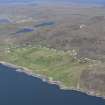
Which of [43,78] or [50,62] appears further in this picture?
[50,62]

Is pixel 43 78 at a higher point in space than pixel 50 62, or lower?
lower

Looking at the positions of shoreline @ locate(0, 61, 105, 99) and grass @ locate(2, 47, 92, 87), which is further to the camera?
grass @ locate(2, 47, 92, 87)

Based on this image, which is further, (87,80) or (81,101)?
(87,80)

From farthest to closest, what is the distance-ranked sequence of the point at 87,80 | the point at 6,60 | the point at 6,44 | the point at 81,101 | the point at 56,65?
the point at 6,44 < the point at 6,60 < the point at 56,65 < the point at 87,80 < the point at 81,101

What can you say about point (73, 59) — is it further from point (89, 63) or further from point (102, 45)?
point (102, 45)

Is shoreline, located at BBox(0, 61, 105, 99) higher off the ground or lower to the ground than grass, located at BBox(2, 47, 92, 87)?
lower

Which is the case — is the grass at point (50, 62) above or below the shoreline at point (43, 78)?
above

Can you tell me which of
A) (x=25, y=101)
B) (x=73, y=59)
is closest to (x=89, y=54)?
(x=73, y=59)

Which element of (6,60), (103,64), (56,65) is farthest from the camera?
(6,60)
